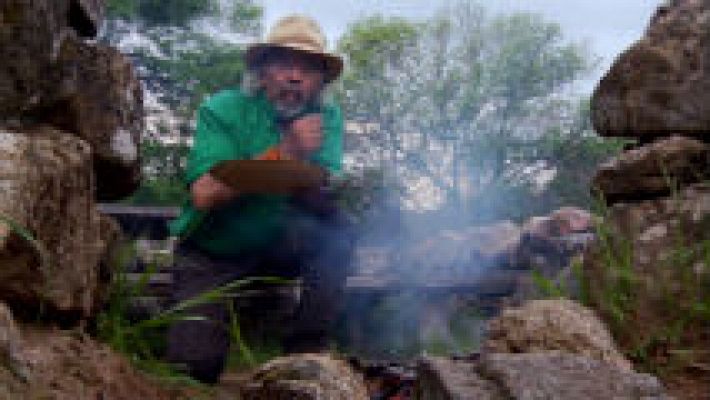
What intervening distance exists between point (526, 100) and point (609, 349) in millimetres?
32005

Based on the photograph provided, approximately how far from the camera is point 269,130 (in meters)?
4.33

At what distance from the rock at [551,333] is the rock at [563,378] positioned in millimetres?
244

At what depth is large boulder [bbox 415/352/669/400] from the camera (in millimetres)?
2357

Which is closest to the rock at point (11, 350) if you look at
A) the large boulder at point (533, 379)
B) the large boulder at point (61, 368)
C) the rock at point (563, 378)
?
the large boulder at point (61, 368)

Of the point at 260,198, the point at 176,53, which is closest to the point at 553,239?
the point at 260,198

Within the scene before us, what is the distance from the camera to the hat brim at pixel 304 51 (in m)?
4.37

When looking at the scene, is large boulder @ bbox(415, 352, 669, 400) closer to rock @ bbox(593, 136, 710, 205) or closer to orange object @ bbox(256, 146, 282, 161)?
rock @ bbox(593, 136, 710, 205)

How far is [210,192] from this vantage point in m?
4.02

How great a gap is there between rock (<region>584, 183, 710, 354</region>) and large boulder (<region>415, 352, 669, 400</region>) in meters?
0.71

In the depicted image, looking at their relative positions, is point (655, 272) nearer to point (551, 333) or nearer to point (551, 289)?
point (551, 289)

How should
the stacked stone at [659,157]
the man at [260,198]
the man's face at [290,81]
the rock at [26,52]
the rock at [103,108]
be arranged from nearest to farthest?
1. the rock at [26,52]
2. the rock at [103,108]
3. the stacked stone at [659,157]
4. the man at [260,198]
5. the man's face at [290,81]

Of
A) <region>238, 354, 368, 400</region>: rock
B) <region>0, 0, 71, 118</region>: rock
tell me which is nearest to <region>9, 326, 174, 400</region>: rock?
<region>238, 354, 368, 400</region>: rock

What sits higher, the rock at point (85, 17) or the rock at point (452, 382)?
the rock at point (85, 17)

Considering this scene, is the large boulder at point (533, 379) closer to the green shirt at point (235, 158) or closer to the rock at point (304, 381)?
the rock at point (304, 381)
